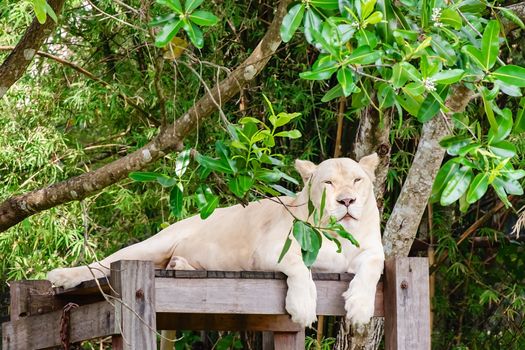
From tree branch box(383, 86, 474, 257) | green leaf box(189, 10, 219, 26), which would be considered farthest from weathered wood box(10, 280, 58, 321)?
tree branch box(383, 86, 474, 257)

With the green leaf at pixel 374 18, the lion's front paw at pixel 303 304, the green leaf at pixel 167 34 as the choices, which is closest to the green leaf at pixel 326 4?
the green leaf at pixel 374 18

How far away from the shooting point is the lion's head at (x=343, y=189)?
3.93 m

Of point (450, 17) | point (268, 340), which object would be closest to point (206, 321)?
point (268, 340)

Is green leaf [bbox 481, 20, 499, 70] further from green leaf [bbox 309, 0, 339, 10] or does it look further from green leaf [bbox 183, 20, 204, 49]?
green leaf [bbox 183, 20, 204, 49]

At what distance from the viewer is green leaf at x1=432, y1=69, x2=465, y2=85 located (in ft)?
11.0

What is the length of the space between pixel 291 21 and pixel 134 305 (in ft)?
3.37

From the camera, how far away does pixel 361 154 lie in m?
5.57

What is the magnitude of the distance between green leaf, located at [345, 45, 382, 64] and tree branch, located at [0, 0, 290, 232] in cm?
63

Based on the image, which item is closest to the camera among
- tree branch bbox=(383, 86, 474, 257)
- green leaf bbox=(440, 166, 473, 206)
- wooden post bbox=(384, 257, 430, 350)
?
green leaf bbox=(440, 166, 473, 206)

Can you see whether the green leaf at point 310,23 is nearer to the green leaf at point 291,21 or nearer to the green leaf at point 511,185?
the green leaf at point 291,21

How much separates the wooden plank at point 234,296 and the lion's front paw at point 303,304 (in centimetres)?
6

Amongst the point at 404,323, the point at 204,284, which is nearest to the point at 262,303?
the point at 204,284

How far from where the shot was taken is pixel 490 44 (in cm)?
Result: 340

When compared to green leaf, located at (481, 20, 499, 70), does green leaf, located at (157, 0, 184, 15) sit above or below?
above
